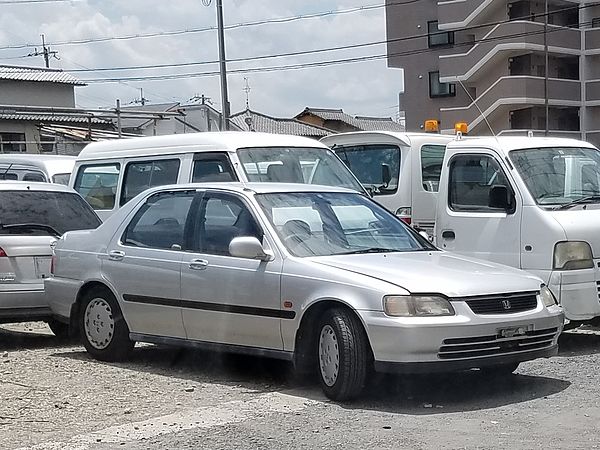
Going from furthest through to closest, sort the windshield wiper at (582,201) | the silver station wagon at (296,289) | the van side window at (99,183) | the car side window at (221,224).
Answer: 1. the van side window at (99,183)
2. the windshield wiper at (582,201)
3. the car side window at (221,224)
4. the silver station wagon at (296,289)

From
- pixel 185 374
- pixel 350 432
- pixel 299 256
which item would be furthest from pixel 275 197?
pixel 350 432

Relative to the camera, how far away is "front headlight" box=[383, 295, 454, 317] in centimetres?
708

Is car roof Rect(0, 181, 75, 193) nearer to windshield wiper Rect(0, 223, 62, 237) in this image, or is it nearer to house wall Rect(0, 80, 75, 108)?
windshield wiper Rect(0, 223, 62, 237)

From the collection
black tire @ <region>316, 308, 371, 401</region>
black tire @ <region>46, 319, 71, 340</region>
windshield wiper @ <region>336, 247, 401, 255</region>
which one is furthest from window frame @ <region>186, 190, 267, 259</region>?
black tire @ <region>46, 319, 71, 340</region>

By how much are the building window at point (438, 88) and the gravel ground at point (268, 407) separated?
→ 124ft

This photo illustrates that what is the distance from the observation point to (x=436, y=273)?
747 centimetres

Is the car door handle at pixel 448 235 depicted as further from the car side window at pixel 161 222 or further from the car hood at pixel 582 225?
the car side window at pixel 161 222

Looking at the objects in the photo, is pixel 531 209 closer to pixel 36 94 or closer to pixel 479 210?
pixel 479 210

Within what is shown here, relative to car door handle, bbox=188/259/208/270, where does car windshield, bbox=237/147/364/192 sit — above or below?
above

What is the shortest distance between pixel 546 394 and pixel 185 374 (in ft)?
9.86

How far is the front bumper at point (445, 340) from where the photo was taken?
23.0 ft

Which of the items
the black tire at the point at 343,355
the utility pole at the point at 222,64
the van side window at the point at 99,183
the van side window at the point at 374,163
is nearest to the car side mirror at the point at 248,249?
the black tire at the point at 343,355

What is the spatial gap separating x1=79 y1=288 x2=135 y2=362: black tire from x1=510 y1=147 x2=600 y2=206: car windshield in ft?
13.2

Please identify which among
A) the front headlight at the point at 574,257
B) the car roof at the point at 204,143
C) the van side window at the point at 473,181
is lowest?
the front headlight at the point at 574,257
